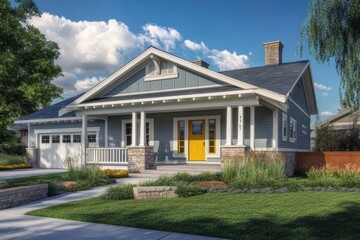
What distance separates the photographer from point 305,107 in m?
22.0

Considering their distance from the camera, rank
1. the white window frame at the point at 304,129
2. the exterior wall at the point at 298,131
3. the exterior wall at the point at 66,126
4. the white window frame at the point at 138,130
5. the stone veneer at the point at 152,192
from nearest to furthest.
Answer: the stone veneer at the point at 152,192
the exterior wall at the point at 298,131
the white window frame at the point at 138,130
the exterior wall at the point at 66,126
the white window frame at the point at 304,129

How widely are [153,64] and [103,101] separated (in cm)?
312

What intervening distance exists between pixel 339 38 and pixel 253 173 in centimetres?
450

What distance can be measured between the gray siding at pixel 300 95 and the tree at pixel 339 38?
309 inches

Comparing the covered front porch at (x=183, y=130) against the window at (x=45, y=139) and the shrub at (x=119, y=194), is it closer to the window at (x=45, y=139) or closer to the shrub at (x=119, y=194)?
the window at (x=45, y=139)

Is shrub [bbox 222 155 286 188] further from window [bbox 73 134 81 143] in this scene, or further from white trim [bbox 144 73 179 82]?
window [bbox 73 134 81 143]

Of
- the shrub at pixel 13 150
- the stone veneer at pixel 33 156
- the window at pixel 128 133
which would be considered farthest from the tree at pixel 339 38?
the shrub at pixel 13 150

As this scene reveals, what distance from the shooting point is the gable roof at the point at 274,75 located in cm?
1453

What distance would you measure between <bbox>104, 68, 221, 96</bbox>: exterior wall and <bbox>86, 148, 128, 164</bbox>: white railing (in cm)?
308

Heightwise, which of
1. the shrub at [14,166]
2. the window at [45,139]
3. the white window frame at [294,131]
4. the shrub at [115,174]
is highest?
the white window frame at [294,131]

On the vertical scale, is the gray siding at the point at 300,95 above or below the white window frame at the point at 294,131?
above

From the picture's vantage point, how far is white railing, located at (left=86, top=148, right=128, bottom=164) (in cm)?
1661

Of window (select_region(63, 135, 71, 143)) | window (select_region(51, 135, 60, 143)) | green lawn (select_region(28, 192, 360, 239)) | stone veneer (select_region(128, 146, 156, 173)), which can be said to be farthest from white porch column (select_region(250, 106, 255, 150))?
window (select_region(51, 135, 60, 143))

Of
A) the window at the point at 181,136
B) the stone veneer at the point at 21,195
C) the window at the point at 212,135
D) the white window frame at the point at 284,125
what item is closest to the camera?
the stone veneer at the point at 21,195
